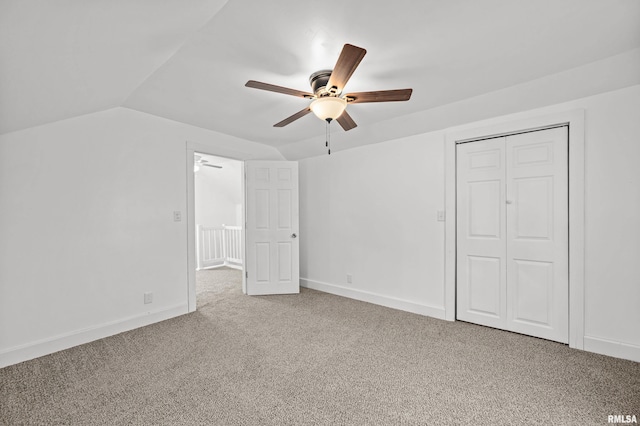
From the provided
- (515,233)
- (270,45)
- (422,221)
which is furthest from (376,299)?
(270,45)

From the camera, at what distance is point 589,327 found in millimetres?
2391

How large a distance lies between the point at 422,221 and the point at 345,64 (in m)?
2.25

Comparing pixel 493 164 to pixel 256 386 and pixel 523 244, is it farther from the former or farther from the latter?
pixel 256 386

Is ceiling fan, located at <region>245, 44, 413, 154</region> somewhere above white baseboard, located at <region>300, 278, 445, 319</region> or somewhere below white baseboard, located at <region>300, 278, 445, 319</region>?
above

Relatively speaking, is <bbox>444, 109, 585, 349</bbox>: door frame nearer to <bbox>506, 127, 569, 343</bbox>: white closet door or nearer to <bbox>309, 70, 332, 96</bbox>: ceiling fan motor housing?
<bbox>506, 127, 569, 343</bbox>: white closet door

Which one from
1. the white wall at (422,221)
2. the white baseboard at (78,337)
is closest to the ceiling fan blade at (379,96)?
the white wall at (422,221)

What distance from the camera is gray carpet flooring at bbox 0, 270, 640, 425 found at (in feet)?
5.47

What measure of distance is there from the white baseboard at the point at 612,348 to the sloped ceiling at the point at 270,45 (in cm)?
223

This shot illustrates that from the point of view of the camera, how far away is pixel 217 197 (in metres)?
6.76

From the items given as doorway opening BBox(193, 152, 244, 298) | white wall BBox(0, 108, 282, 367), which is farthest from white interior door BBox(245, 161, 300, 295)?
doorway opening BBox(193, 152, 244, 298)

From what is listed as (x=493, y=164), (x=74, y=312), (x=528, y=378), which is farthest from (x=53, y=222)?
(x=493, y=164)

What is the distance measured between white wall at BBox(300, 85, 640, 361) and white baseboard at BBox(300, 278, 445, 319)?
0.05ft

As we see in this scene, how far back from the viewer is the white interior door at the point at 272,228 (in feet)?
13.7

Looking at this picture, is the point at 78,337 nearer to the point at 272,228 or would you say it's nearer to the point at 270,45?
the point at 272,228
